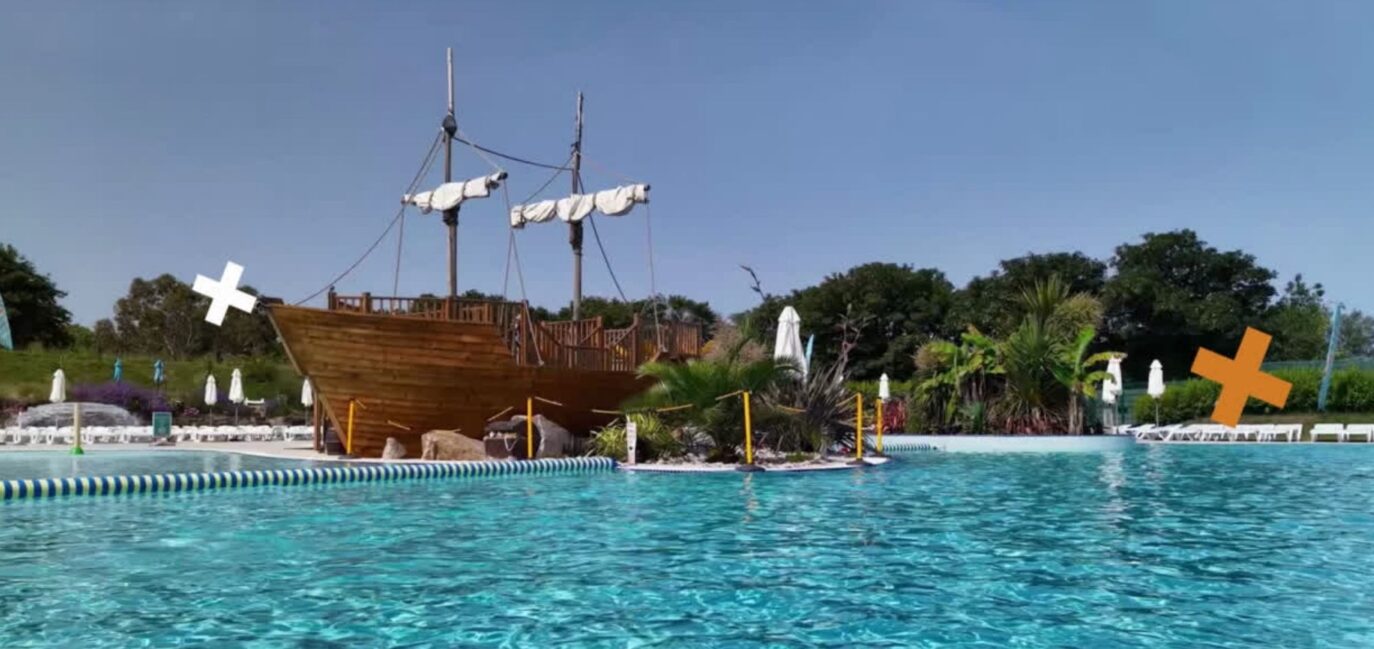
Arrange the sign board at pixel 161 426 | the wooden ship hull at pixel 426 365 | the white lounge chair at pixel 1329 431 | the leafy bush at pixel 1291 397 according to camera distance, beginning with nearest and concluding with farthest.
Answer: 1. the wooden ship hull at pixel 426 365
2. the white lounge chair at pixel 1329 431
3. the sign board at pixel 161 426
4. the leafy bush at pixel 1291 397

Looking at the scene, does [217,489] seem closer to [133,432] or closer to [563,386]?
[563,386]

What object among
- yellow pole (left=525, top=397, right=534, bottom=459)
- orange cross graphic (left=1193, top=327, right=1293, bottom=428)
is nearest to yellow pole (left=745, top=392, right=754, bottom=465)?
yellow pole (left=525, top=397, right=534, bottom=459)

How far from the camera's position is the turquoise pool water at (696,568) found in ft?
16.2

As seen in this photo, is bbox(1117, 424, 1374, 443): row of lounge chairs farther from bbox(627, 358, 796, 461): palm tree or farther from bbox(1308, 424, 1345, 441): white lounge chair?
bbox(627, 358, 796, 461): palm tree

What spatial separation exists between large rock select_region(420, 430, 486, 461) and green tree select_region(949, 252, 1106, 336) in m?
28.9

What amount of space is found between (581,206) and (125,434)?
11681mm

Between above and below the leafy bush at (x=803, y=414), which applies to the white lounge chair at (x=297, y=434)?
below

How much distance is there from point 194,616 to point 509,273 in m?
15.7

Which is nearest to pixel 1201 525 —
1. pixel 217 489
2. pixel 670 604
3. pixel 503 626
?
pixel 670 604

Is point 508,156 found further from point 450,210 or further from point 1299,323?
point 1299,323

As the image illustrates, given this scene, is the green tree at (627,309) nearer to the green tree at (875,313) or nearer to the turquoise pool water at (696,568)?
the green tree at (875,313)

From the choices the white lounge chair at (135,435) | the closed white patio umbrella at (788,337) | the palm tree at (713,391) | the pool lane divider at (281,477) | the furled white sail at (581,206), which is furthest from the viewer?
the white lounge chair at (135,435)

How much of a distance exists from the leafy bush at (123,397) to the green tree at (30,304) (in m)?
18.5

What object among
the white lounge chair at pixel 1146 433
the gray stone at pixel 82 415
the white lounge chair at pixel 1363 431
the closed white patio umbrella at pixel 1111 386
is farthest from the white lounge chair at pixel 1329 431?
the gray stone at pixel 82 415
